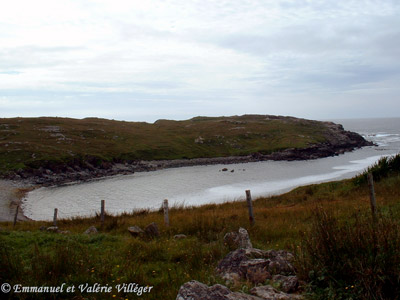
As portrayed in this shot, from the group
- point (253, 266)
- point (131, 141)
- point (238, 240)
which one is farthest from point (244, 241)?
point (131, 141)

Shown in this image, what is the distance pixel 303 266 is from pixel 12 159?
7579 centimetres

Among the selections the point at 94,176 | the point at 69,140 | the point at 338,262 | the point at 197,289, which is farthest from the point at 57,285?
the point at 69,140

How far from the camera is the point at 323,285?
5.51m

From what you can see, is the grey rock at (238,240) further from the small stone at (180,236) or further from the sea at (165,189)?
the sea at (165,189)

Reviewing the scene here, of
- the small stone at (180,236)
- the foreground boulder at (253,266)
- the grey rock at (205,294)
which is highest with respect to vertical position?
the grey rock at (205,294)

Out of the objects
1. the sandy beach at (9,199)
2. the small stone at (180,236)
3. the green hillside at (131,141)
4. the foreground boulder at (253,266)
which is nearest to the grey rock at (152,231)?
the small stone at (180,236)

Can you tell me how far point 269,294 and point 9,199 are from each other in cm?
5097

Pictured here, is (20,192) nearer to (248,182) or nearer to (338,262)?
(248,182)

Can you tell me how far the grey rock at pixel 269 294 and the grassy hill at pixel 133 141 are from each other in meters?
70.2

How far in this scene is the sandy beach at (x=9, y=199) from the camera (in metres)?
35.9

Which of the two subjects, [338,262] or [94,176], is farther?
[94,176]

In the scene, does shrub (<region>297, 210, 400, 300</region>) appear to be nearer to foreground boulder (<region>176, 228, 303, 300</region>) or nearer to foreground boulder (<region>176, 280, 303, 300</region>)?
A: foreground boulder (<region>176, 228, 303, 300</region>)

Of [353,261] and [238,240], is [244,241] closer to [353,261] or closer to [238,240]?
[238,240]

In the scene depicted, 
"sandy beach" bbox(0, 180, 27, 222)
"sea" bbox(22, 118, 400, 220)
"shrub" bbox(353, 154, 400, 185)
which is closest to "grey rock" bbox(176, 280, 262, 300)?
"shrub" bbox(353, 154, 400, 185)
